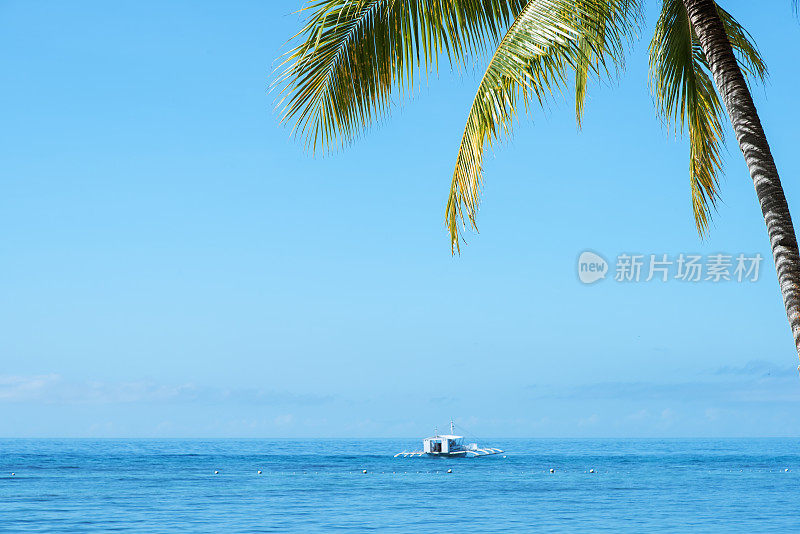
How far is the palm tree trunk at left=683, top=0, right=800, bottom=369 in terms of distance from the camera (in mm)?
4496

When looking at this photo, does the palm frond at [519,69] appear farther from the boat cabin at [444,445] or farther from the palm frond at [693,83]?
the boat cabin at [444,445]

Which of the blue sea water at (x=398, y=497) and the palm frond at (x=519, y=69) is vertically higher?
the palm frond at (x=519, y=69)

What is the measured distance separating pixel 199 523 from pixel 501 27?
→ 32.2 meters

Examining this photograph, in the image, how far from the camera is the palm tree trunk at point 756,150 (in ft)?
14.8

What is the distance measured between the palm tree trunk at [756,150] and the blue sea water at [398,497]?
28.9 m

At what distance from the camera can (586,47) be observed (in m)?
5.81

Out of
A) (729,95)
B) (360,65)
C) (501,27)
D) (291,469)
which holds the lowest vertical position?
(291,469)

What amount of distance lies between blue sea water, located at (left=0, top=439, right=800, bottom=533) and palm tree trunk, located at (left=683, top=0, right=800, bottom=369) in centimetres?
2886

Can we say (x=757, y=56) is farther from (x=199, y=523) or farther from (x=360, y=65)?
(x=199, y=523)

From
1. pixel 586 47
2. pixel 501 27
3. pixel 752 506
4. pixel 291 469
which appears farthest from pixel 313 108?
pixel 291 469

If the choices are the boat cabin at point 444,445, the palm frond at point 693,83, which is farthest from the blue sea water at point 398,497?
the palm frond at point 693,83

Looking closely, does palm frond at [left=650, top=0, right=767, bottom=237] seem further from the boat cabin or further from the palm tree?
the boat cabin

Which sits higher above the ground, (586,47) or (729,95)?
(586,47)

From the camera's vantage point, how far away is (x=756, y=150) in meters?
4.62
